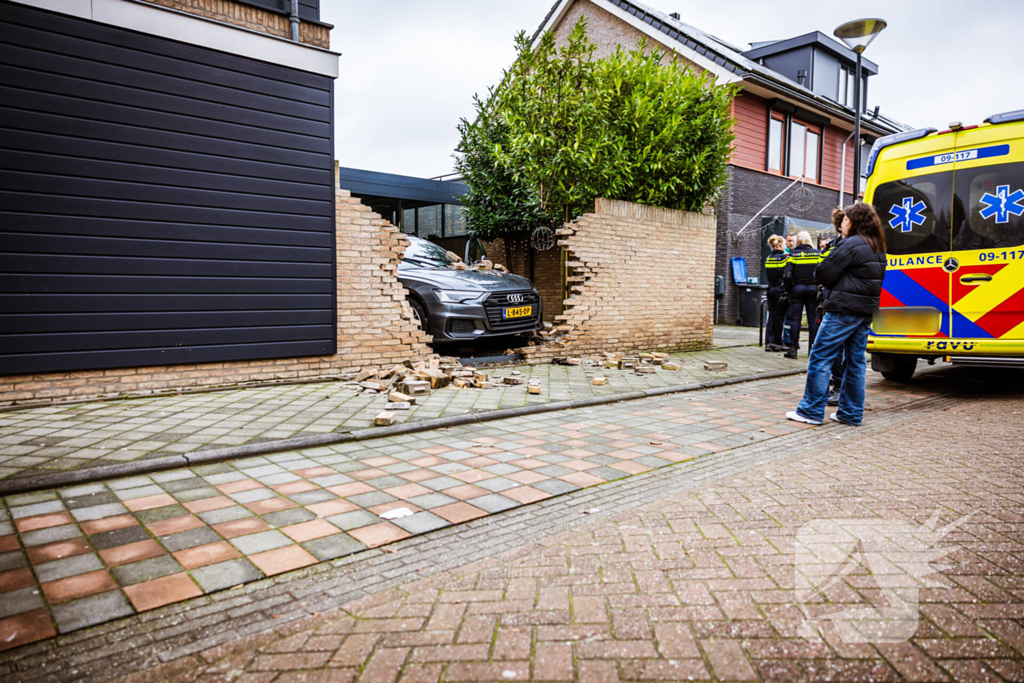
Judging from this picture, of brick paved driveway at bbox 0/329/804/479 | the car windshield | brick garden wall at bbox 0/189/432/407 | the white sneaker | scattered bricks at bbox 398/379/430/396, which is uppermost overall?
the car windshield

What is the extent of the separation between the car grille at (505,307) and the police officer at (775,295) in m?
4.61

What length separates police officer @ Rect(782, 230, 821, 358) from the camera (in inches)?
397

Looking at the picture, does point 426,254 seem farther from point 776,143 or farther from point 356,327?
point 776,143

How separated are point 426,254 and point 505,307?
1.63 metres

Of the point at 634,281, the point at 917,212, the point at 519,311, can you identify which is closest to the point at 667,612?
the point at 519,311

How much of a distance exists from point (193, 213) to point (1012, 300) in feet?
28.5

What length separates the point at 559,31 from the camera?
859 inches

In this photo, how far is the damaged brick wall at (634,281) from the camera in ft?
31.6

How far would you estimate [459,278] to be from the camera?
8414 millimetres

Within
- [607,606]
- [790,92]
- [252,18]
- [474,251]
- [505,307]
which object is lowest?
[607,606]

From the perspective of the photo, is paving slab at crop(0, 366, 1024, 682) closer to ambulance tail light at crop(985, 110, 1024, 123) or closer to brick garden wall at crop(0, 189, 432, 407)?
brick garden wall at crop(0, 189, 432, 407)

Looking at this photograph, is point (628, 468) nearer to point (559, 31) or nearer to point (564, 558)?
point (564, 558)

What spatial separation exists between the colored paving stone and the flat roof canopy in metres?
13.9

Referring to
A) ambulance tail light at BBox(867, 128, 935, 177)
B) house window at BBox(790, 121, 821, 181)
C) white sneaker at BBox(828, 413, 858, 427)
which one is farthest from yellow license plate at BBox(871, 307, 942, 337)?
house window at BBox(790, 121, 821, 181)
